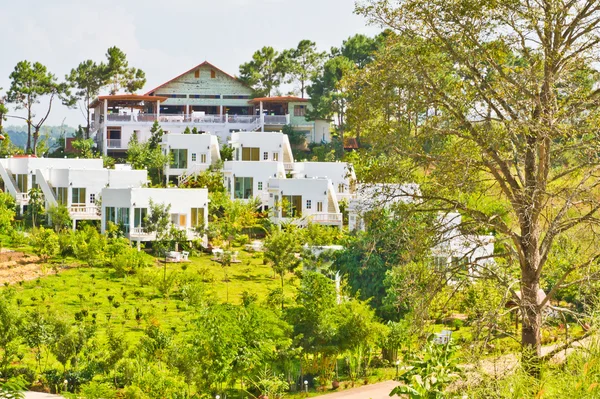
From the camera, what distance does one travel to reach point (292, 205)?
4369 centimetres

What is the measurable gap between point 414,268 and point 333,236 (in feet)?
76.1

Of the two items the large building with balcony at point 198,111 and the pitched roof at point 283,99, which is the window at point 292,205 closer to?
the large building with balcony at point 198,111

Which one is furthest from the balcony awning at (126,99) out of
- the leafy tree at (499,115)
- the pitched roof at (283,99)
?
the leafy tree at (499,115)

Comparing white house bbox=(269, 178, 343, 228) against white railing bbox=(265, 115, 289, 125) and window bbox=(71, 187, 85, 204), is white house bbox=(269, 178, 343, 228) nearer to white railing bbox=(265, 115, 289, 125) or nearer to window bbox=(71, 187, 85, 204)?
window bbox=(71, 187, 85, 204)

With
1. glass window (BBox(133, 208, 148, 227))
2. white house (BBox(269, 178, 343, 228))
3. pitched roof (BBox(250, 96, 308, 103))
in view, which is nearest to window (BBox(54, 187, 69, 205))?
glass window (BBox(133, 208, 148, 227))

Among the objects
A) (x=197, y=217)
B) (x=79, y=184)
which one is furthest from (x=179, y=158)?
(x=197, y=217)

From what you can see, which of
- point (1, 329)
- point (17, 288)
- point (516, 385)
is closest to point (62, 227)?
point (17, 288)

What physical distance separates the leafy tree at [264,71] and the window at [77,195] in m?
22.4

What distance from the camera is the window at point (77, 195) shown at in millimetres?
42250

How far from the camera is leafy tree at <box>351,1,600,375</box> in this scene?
14.5 m

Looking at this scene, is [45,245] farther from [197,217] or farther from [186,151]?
[186,151]

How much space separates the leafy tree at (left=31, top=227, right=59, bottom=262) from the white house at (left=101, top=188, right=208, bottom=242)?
3.82 meters

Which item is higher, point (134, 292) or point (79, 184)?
point (79, 184)

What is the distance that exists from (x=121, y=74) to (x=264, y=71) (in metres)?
9.10
